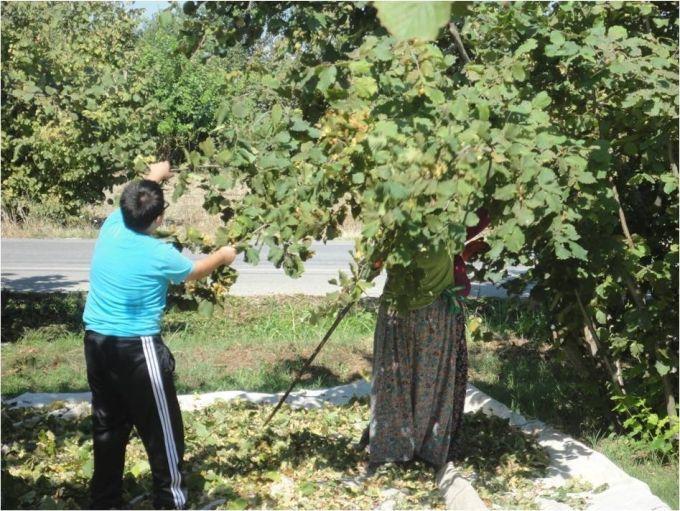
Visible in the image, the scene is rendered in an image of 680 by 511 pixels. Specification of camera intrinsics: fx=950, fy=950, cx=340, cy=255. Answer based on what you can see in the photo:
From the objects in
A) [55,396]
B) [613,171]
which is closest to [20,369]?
[55,396]

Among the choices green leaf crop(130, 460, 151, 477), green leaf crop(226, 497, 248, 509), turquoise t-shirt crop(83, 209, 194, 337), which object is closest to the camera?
turquoise t-shirt crop(83, 209, 194, 337)

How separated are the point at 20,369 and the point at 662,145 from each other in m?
5.30

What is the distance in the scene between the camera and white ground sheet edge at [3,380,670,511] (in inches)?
187

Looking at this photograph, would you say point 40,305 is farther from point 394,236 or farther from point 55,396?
point 394,236

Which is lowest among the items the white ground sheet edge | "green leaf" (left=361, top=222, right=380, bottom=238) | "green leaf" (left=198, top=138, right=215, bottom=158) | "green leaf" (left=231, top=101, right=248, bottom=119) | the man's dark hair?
the white ground sheet edge

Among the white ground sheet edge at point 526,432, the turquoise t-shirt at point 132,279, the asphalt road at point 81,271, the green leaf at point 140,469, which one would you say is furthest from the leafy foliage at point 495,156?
the asphalt road at point 81,271

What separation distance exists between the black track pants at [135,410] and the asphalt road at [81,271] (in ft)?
19.0

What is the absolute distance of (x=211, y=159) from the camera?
459cm

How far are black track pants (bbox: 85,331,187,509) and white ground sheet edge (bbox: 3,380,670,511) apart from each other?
4.78 feet

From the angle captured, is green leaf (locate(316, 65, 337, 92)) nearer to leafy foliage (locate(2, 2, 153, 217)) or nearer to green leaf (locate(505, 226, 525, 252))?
green leaf (locate(505, 226, 525, 252))

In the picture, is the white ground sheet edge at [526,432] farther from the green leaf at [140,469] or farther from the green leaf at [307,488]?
the green leaf at [140,469]

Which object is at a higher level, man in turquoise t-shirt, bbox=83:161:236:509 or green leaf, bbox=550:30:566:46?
green leaf, bbox=550:30:566:46

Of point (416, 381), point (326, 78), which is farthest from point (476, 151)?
point (416, 381)

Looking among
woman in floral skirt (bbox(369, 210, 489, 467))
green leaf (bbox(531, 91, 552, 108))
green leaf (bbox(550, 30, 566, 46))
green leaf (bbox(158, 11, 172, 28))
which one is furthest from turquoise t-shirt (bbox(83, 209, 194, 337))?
green leaf (bbox(550, 30, 566, 46))
